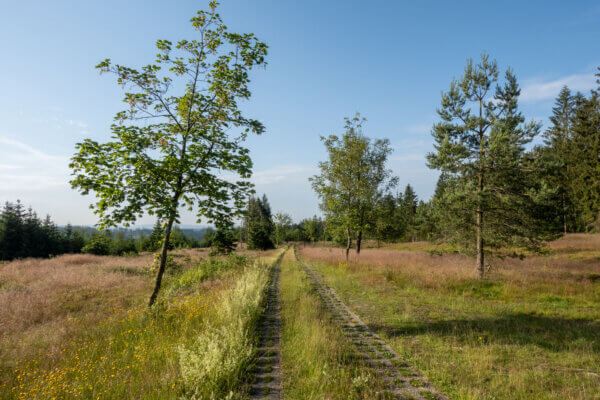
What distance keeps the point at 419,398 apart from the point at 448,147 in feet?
43.1

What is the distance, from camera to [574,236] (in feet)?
102

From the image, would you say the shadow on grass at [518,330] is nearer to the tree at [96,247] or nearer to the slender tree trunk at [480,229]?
the slender tree trunk at [480,229]

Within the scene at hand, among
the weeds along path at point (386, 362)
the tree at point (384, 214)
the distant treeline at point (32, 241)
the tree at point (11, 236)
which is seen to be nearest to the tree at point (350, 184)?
the tree at point (384, 214)

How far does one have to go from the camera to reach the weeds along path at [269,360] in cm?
404

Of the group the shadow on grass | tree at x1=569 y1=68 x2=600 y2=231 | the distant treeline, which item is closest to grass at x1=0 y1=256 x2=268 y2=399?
the shadow on grass

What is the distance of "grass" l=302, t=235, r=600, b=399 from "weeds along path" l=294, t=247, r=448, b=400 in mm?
250

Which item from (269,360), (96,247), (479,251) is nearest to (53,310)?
(269,360)

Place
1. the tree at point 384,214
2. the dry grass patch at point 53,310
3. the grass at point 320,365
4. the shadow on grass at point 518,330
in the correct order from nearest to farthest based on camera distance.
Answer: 1. the grass at point 320,365
2. the dry grass patch at point 53,310
3. the shadow on grass at point 518,330
4. the tree at point 384,214

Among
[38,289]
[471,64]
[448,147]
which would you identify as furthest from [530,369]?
[38,289]

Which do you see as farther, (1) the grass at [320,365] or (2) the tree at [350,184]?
(2) the tree at [350,184]

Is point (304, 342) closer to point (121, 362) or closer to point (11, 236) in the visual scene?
point (121, 362)

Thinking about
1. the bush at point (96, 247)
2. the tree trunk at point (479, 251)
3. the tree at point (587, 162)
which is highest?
the tree at point (587, 162)

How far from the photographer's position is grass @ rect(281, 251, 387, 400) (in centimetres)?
398

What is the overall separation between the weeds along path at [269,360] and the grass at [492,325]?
9.63ft
